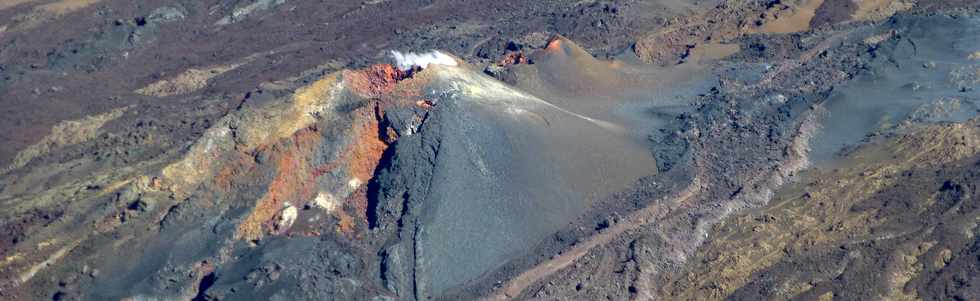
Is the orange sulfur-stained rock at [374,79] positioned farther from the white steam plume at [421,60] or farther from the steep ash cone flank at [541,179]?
the white steam plume at [421,60]

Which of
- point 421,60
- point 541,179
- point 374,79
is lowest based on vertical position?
point 541,179

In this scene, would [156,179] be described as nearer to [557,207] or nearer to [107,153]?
[107,153]

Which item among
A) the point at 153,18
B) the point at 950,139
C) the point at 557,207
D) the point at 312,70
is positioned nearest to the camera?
the point at 557,207

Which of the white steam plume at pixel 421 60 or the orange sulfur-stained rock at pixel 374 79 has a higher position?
the white steam plume at pixel 421 60

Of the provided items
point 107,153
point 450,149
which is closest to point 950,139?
point 450,149

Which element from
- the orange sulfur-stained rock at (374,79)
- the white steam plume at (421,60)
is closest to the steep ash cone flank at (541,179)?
the orange sulfur-stained rock at (374,79)

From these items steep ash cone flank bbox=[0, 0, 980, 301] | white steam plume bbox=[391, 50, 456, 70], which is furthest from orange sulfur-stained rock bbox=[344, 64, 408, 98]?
white steam plume bbox=[391, 50, 456, 70]

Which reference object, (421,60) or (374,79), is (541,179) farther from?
(374,79)

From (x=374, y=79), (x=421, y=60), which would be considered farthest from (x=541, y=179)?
(x=374, y=79)
